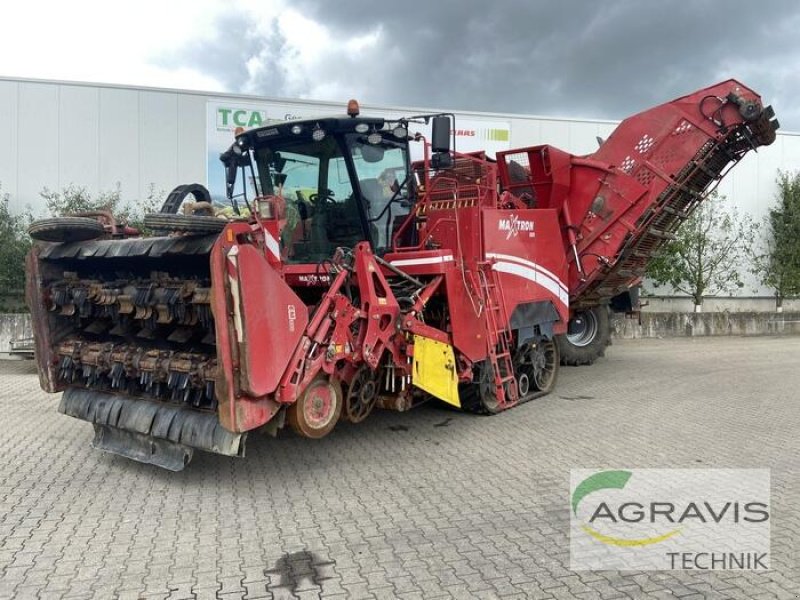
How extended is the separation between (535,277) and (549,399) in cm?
160

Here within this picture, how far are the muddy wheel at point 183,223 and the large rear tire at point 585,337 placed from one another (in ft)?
23.9

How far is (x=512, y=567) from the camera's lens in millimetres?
3127

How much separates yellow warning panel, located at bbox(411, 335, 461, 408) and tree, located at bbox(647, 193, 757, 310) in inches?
486

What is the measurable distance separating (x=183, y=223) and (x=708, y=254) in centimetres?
1685

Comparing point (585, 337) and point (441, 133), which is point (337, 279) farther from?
point (585, 337)

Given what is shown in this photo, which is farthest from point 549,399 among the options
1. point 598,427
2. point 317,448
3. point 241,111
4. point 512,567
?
point 241,111

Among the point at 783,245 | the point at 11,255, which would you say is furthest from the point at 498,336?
the point at 783,245

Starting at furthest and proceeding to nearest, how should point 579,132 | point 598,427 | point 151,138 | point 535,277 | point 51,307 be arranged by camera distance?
point 579,132
point 151,138
point 535,277
point 598,427
point 51,307

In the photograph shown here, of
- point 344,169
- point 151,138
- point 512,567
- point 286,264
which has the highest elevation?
point 151,138

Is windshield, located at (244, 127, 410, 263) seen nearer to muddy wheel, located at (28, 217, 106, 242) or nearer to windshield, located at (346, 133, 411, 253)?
windshield, located at (346, 133, 411, 253)

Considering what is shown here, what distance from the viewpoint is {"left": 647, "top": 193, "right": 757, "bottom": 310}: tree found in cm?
1670

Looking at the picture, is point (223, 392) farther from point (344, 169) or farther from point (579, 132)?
point (579, 132)

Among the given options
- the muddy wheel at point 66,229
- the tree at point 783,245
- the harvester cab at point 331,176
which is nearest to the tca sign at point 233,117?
the harvester cab at point 331,176

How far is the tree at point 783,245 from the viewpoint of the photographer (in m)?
17.9
